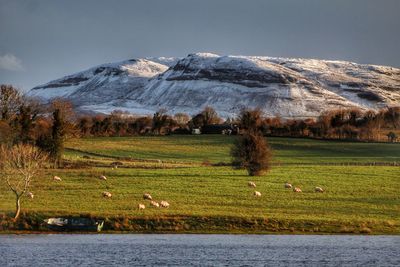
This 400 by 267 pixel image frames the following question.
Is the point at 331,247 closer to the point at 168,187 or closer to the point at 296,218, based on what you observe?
the point at 296,218

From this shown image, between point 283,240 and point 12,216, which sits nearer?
point 283,240

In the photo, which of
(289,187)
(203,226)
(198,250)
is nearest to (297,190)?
(289,187)

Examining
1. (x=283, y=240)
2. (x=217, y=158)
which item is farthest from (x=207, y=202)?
(x=217, y=158)

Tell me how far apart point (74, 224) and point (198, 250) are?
12.1 metres

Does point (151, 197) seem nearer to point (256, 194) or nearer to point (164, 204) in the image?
point (164, 204)

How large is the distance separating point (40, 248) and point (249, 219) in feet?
52.1

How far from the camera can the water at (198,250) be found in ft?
144

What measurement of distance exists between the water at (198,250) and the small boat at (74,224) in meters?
1.90

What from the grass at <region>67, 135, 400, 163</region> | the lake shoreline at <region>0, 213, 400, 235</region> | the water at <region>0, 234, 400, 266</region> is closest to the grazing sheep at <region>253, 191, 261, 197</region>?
the lake shoreline at <region>0, 213, 400, 235</region>

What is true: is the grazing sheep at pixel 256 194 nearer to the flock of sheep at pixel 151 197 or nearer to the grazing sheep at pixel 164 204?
the flock of sheep at pixel 151 197

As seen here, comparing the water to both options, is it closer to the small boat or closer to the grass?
the small boat

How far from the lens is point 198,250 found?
1895 inches

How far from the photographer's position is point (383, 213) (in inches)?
2489

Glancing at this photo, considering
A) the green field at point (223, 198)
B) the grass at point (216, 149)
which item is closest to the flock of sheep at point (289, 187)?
the green field at point (223, 198)
